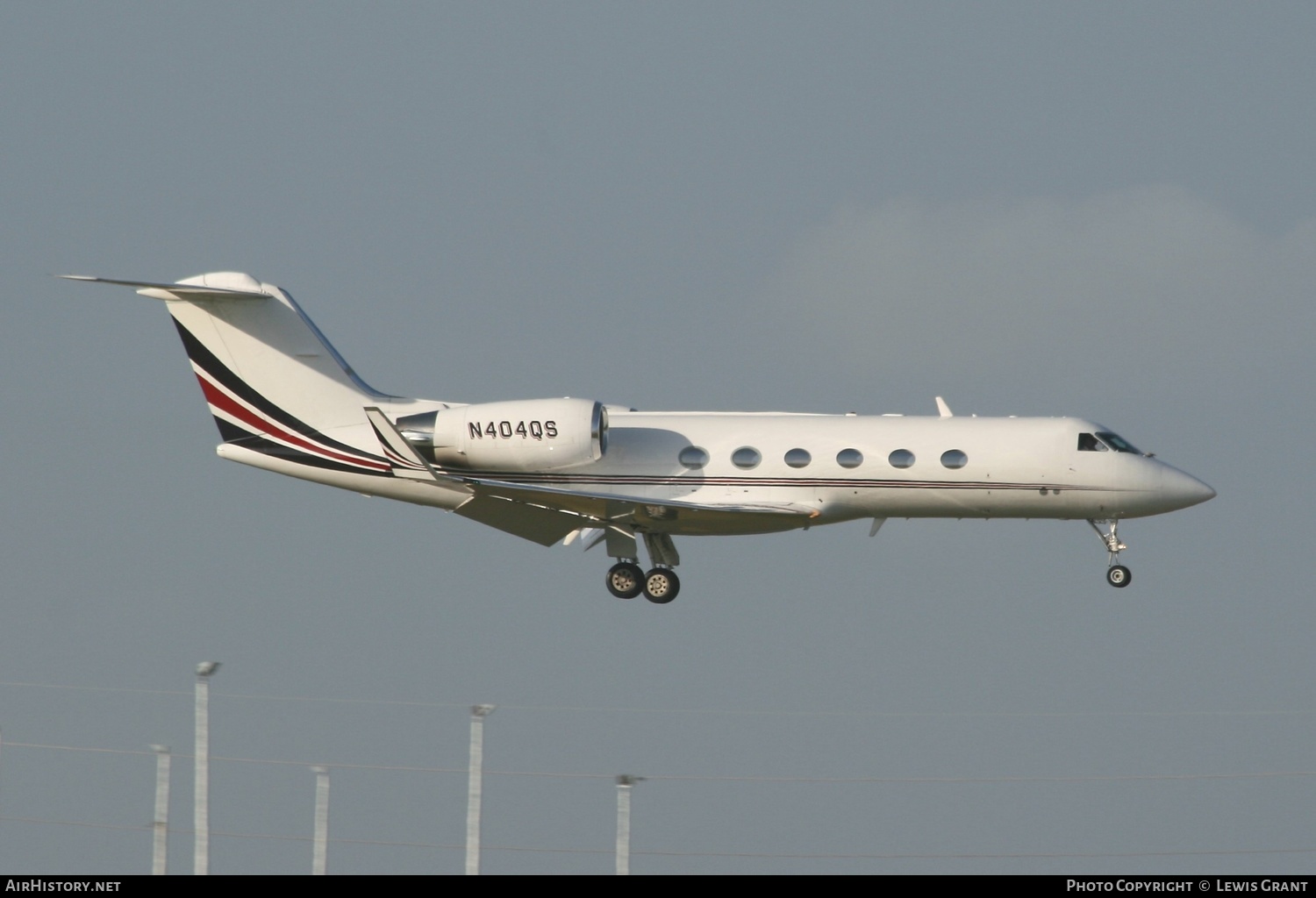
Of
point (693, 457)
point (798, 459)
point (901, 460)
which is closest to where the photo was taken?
point (901, 460)

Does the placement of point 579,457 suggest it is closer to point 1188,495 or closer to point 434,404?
point 434,404

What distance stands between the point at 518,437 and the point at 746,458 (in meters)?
3.46

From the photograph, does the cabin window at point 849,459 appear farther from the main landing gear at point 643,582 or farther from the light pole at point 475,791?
the light pole at point 475,791

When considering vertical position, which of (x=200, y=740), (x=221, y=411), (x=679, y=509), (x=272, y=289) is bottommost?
(x=200, y=740)

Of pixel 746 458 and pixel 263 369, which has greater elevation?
pixel 263 369

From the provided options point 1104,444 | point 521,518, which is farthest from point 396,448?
point 1104,444

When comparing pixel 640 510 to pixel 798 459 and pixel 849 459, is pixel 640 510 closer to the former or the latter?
pixel 798 459

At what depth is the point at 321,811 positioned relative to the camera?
64.6 ft

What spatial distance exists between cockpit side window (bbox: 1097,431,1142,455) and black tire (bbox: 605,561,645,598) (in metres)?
7.39

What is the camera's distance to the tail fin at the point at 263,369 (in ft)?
98.5

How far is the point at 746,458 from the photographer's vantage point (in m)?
28.5
